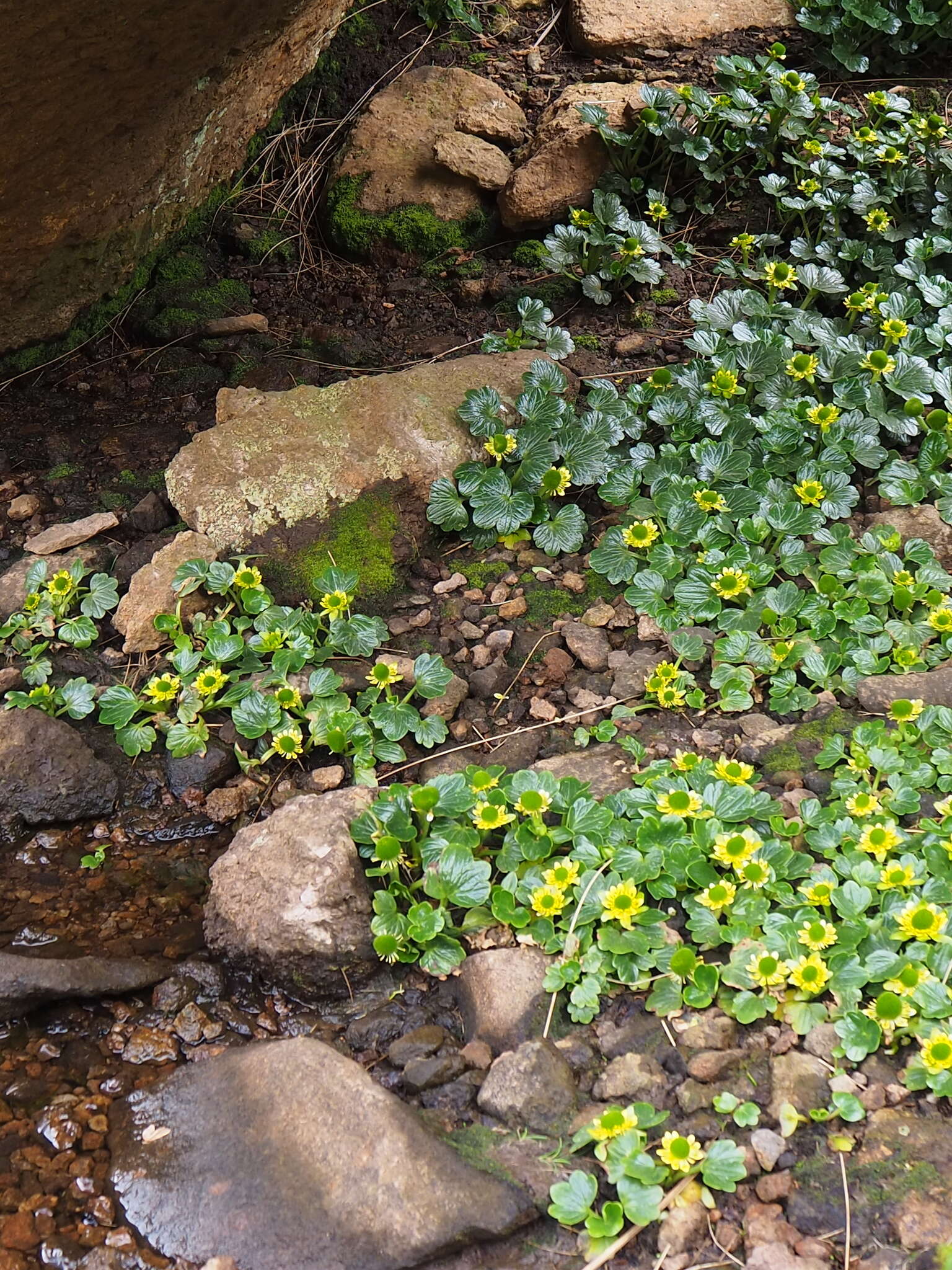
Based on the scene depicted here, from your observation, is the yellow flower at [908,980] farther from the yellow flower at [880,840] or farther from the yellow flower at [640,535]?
the yellow flower at [640,535]

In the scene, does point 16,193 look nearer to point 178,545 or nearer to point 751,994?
point 178,545

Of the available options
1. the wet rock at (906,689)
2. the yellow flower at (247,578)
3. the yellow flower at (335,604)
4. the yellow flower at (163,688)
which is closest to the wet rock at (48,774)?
the yellow flower at (163,688)

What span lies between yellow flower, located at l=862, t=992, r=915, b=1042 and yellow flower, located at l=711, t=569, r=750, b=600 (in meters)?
1.17

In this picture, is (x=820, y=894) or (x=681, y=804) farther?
(x=681, y=804)

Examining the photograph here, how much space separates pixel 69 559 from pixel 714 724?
1883 mm

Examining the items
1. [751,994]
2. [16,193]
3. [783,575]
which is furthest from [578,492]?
[16,193]

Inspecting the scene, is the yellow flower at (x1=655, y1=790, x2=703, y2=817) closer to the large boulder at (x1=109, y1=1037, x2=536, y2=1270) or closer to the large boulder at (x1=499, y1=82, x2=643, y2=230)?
the large boulder at (x1=109, y1=1037, x2=536, y2=1270)

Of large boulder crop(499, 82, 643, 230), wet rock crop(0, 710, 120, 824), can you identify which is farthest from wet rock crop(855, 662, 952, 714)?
large boulder crop(499, 82, 643, 230)

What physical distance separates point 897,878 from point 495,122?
340 cm

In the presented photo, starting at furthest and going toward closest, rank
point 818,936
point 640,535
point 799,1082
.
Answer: point 640,535 → point 818,936 → point 799,1082

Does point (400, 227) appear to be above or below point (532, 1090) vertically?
above

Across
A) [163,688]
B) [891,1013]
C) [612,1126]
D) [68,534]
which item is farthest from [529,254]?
[612,1126]

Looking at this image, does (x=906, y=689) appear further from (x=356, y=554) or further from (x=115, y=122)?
(x=115, y=122)

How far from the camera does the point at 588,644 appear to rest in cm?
278
